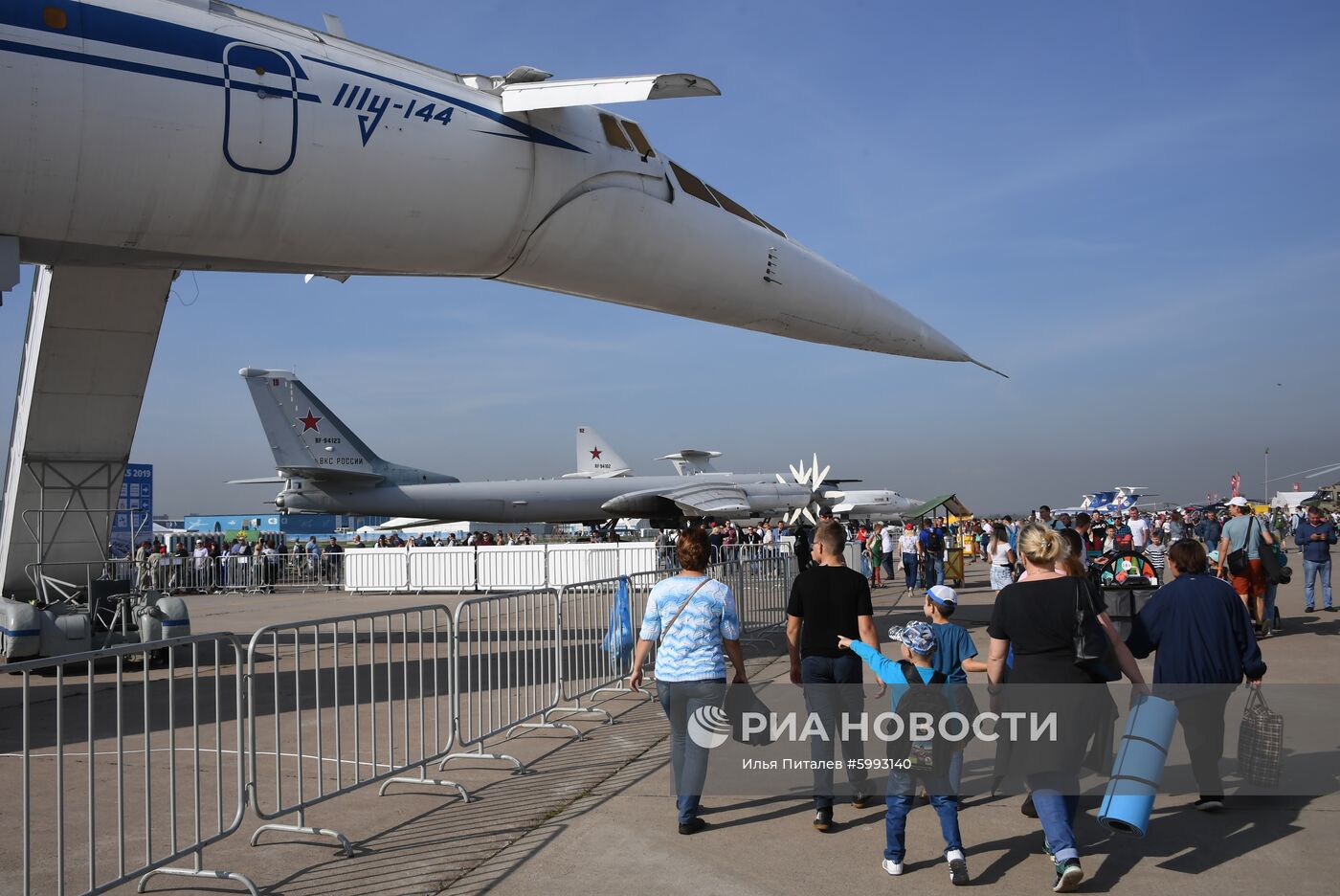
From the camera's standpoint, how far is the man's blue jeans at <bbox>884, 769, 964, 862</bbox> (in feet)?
12.5

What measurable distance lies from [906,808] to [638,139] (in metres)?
6.59

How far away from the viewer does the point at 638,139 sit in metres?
8.91

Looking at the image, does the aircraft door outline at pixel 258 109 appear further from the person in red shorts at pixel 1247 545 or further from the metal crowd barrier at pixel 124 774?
the person in red shorts at pixel 1247 545

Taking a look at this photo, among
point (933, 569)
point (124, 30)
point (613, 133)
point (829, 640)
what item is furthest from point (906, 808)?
point (933, 569)

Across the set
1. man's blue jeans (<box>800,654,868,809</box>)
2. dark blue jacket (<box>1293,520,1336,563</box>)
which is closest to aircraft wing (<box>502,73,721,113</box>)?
man's blue jeans (<box>800,654,868,809</box>)

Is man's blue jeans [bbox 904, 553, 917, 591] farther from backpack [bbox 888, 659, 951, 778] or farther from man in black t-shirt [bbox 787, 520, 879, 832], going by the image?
backpack [bbox 888, 659, 951, 778]

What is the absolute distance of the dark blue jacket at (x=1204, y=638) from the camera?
14.9ft

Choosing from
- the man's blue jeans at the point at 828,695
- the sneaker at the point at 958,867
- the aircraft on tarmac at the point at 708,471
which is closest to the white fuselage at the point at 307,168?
the man's blue jeans at the point at 828,695

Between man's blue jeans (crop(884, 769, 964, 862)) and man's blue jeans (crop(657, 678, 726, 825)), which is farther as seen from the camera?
man's blue jeans (crop(657, 678, 726, 825))

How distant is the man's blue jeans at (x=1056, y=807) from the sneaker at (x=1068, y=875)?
4 cm

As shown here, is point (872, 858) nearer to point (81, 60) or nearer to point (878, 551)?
point (81, 60)

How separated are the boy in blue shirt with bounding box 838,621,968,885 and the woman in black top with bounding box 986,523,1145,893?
0.28 m

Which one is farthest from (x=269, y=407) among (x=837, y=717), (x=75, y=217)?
(x=837, y=717)

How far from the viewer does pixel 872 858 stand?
4.08m
